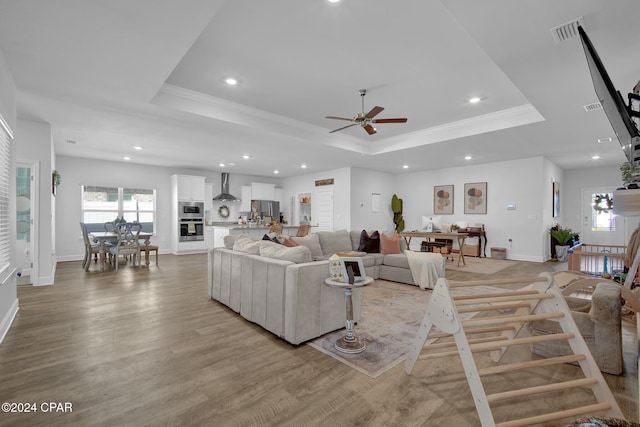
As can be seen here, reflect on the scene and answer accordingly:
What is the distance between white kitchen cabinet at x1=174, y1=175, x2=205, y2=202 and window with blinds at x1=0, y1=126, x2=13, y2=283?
552cm

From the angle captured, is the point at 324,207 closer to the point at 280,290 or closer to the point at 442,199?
the point at 442,199

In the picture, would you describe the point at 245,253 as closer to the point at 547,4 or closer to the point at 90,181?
the point at 547,4

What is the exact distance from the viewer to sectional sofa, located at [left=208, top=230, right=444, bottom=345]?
105 inches

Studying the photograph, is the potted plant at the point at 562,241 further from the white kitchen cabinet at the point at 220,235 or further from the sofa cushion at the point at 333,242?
the white kitchen cabinet at the point at 220,235

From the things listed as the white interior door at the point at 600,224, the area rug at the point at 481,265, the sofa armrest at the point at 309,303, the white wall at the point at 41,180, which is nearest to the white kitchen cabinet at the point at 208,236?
the white wall at the point at 41,180

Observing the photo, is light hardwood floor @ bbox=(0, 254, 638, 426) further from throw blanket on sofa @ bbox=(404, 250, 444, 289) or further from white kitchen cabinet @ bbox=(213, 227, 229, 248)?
white kitchen cabinet @ bbox=(213, 227, 229, 248)

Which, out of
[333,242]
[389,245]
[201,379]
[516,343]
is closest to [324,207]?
[333,242]

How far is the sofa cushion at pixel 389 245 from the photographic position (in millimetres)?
5512

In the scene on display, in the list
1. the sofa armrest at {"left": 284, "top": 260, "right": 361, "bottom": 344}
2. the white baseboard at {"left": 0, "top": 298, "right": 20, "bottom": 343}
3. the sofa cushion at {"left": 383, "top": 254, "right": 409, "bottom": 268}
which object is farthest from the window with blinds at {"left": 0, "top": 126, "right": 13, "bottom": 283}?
the sofa cushion at {"left": 383, "top": 254, "right": 409, "bottom": 268}

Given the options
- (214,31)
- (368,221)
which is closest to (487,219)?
(368,221)

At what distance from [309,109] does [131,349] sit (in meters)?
4.01

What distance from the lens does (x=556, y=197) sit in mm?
8625

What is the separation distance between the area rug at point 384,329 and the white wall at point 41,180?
4929 millimetres

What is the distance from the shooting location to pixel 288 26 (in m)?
2.79
